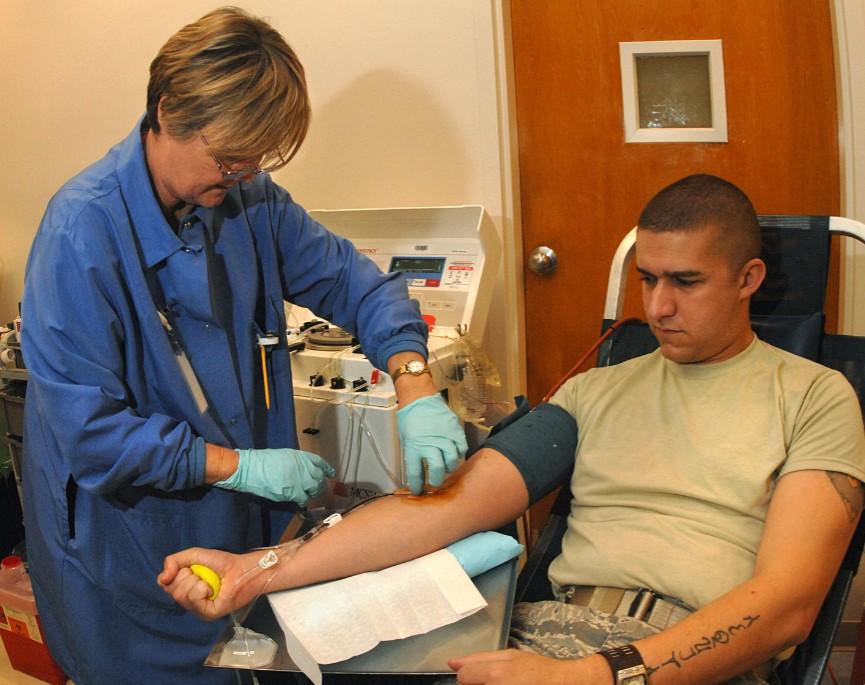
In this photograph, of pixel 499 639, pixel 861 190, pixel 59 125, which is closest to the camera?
pixel 499 639

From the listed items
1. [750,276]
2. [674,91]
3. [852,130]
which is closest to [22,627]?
[750,276]

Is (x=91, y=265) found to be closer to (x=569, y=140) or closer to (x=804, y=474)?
(x=804, y=474)

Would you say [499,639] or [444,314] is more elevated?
[444,314]

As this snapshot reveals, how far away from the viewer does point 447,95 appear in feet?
6.88

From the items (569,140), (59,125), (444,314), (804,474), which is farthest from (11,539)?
(804,474)

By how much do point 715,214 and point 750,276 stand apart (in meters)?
0.13

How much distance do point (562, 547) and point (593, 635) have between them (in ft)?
0.74

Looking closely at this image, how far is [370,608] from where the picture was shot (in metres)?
0.97

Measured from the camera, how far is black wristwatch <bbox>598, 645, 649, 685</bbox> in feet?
2.97

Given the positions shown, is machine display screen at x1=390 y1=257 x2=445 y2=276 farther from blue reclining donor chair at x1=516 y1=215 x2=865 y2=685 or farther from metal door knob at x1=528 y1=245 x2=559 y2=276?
blue reclining donor chair at x1=516 y1=215 x2=865 y2=685

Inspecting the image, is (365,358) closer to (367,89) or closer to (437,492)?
(437,492)

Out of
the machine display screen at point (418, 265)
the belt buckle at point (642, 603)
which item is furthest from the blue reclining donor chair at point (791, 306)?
the machine display screen at point (418, 265)

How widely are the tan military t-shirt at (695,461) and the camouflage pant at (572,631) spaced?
0.27 ft

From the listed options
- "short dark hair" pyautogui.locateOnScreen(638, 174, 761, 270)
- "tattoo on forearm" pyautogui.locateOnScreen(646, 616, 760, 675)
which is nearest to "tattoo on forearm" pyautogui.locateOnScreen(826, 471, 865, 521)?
"tattoo on forearm" pyautogui.locateOnScreen(646, 616, 760, 675)
